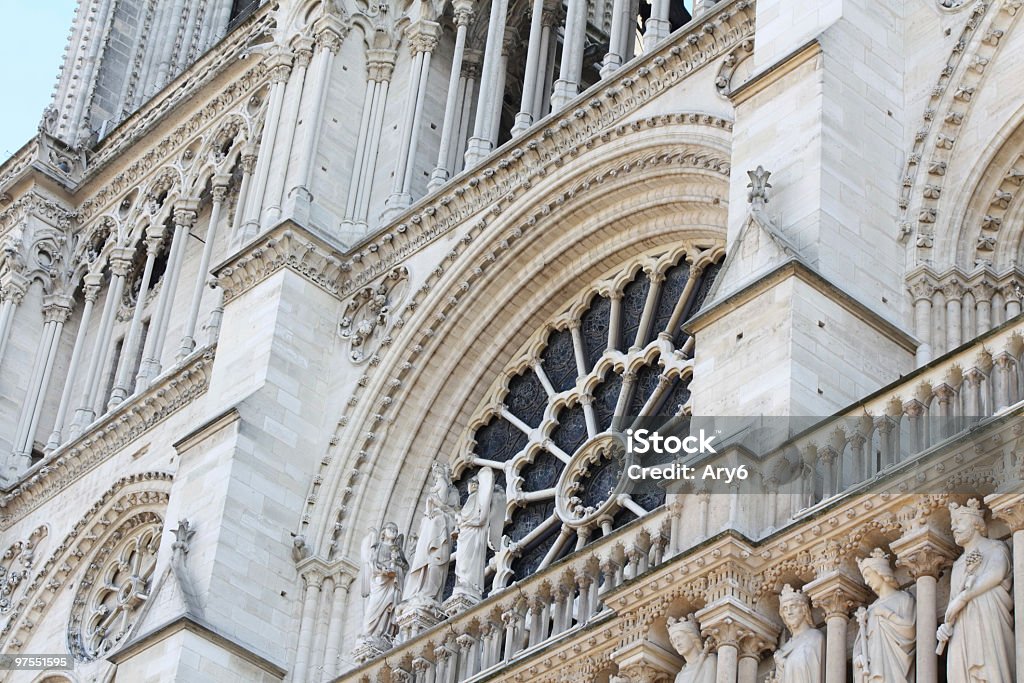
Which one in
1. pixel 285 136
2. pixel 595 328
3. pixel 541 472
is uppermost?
pixel 285 136

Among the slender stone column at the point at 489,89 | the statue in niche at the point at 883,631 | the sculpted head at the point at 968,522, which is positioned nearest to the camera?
the statue in niche at the point at 883,631

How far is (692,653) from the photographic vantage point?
12.7m

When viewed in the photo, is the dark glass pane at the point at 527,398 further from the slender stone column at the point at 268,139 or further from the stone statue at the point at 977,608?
the stone statue at the point at 977,608

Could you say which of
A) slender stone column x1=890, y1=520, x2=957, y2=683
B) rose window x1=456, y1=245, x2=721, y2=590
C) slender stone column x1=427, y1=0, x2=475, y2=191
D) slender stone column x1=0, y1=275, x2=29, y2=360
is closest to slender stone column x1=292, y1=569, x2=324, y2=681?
rose window x1=456, y1=245, x2=721, y2=590

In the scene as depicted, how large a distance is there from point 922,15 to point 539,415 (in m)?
4.90

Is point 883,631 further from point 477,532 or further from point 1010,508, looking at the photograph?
point 477,532

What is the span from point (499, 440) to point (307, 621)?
7.56 feet

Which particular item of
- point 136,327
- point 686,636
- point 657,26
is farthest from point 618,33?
point 686,636

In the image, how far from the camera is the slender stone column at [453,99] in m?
21.0

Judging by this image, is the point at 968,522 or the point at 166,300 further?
the point at 166,300

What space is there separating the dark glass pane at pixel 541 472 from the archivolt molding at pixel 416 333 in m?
1.59

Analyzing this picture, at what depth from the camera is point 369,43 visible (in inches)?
891

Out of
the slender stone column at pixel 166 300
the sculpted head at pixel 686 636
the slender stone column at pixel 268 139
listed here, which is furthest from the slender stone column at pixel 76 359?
the sculpted head at pixel 686 636

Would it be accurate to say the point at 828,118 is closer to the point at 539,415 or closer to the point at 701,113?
the point at 701,113
